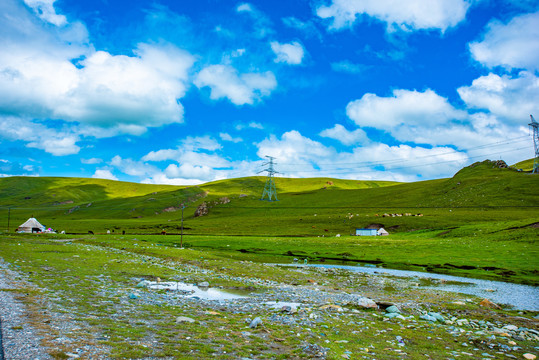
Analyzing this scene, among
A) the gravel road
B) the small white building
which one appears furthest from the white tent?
the gravel road

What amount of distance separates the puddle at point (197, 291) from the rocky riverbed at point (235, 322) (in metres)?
0.08

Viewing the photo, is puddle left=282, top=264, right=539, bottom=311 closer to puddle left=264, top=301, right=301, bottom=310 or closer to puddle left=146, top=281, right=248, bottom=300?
puddle left=264, top=301, right=301, bottom=310

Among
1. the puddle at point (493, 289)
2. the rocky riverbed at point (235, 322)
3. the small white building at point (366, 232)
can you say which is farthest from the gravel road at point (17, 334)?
the small white building at point (366, 232)

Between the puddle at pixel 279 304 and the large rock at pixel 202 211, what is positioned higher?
the large rock at pixel 202 211

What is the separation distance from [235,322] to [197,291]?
31.9ft

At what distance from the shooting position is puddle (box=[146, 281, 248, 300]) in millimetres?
21281

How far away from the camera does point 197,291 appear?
23109mm

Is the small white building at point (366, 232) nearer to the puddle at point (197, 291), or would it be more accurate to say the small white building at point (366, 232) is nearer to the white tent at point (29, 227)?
the puddle at point (197, 291)

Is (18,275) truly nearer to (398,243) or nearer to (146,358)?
(146,358)

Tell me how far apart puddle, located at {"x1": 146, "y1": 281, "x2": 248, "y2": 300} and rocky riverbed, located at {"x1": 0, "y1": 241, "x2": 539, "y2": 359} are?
81 mm

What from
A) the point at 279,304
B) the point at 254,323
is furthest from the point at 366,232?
the point at 254,323

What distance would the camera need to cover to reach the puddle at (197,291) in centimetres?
2128

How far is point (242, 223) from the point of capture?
128 metres

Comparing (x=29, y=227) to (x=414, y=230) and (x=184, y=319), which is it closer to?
(x=184, y=319)
